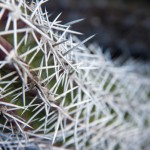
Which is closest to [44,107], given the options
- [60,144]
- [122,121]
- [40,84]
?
→ [40,84]

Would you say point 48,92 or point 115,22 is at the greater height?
point 48,92

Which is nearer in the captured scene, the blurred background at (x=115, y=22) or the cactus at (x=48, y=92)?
the cactus at (x=48, y=92)

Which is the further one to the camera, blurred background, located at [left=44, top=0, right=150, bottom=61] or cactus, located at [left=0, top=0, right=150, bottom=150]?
blurred background, located at [left=44, top=0, right=150, bottom=61]

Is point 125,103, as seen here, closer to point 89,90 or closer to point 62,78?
point 89,90

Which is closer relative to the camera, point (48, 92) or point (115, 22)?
point (48, 92)
